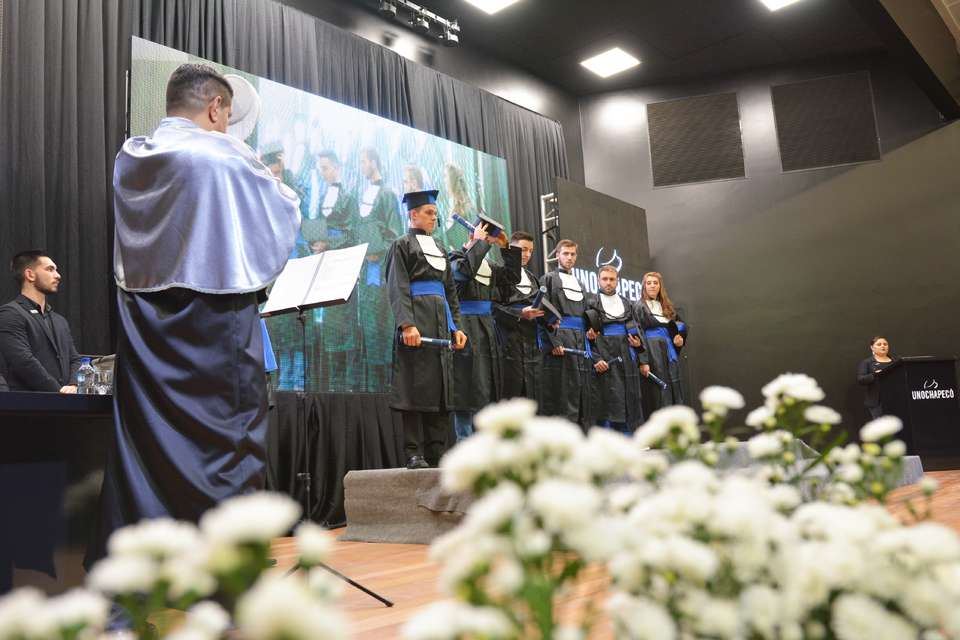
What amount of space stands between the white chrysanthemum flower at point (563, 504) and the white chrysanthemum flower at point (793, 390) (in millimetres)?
261

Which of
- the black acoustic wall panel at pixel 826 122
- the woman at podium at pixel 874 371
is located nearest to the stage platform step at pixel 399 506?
the woman at podium at pixel 874 371

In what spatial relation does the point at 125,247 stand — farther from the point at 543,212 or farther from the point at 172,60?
the point at 543,212

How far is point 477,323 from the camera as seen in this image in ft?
16.0

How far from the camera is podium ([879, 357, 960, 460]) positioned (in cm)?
684

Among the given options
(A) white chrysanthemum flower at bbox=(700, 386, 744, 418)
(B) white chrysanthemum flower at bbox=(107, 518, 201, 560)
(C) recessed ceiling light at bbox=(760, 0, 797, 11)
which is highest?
(C) recessed ceiling light at bbox=(760, 0, 797, 11)

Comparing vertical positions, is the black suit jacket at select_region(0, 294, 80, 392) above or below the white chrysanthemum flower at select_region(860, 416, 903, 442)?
above

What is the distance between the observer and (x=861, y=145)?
8734 millimetres

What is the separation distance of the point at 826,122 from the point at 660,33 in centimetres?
230

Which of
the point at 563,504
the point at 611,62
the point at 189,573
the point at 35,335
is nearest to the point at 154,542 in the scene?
the point at 189,573

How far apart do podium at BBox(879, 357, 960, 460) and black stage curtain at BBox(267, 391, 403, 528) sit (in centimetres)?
474

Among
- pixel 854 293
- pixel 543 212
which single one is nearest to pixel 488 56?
pixel 543 212

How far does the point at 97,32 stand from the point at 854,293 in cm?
778

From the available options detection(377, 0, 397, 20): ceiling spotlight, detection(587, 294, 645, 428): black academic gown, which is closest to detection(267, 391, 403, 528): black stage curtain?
detection(587, 294, 645, 428): black academic gown

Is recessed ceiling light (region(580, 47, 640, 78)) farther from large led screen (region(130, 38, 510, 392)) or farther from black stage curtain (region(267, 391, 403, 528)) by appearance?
black stage curtain (region(267, 391, 403, 528))
